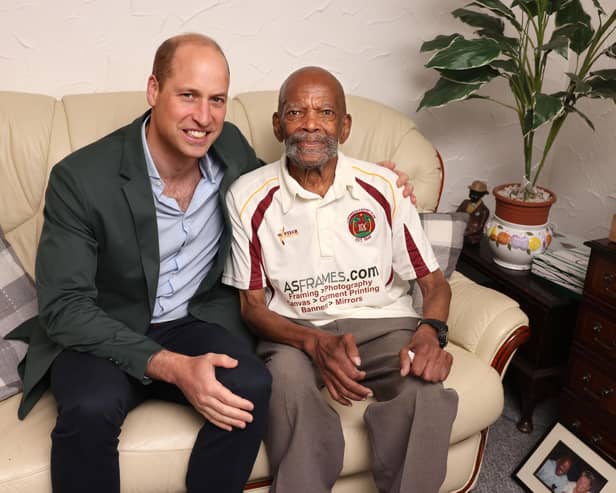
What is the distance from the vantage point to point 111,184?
1444 millimetres

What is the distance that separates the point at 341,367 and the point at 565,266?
3.15ft

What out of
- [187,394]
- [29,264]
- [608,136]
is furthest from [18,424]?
[608,136]

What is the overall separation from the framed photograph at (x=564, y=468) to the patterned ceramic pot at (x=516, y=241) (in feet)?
1.80

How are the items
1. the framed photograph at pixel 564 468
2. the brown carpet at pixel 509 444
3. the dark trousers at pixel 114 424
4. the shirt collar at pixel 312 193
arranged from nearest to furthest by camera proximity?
the dark trousers at pixel 114 424
the shirt collar at pixel 312 193
the framed photograph at pixel 564 468
the brown carpet at pixel 509 444

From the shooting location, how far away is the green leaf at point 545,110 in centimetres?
180

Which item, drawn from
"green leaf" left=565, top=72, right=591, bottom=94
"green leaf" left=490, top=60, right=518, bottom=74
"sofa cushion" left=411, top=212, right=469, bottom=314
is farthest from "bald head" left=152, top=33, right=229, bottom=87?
"green leaf" left=565, top=72, right=591, bottom=94

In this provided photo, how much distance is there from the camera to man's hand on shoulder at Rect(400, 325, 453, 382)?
4.64 feet

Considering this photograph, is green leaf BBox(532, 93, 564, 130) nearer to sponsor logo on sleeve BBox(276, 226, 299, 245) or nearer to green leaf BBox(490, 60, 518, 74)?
green leaf BBox(490, 60, 518, 74)

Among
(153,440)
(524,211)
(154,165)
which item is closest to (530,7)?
(524,211)

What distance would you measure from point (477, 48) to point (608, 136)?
2.81ft

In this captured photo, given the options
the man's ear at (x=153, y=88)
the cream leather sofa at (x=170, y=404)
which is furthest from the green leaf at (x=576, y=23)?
the man's ear at (x=153, y=88)

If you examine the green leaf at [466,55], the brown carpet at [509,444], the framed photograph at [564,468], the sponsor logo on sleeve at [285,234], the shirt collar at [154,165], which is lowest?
the brown carpet at [509,444]

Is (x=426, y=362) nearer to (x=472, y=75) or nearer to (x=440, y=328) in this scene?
(x=440, y=328)

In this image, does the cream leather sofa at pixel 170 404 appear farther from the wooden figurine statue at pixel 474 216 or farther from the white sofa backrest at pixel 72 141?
the wooden figurine statue at pixel 474 216
